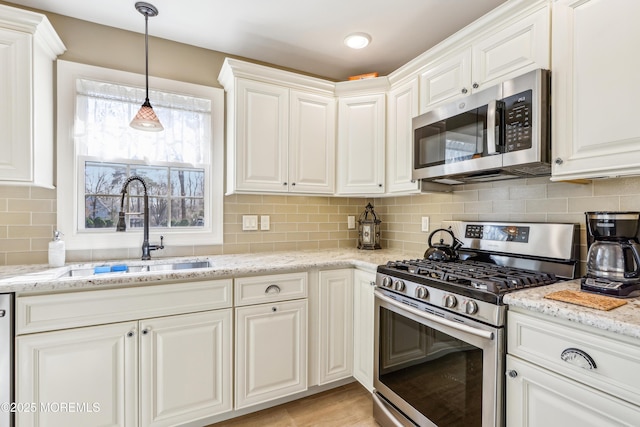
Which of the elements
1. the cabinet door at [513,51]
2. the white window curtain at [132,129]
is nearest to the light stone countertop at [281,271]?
the white window curtain at [132,129]

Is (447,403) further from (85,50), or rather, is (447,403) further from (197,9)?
(85,50)

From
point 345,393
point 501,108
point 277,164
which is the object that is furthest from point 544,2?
point 345,393

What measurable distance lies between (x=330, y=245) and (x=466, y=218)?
45.5 inches

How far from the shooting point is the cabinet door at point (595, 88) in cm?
121

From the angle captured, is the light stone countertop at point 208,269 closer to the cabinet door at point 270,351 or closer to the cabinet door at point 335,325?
the cabinet door at point 335,325

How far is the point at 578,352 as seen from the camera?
3.42ft

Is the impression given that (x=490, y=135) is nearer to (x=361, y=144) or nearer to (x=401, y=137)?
(x=401, y=137)

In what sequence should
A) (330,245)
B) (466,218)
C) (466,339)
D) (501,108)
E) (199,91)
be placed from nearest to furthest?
(466,339) < (501,108) < (466,218) < (199,91) < (330,245)

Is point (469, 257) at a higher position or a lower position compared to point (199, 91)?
lower

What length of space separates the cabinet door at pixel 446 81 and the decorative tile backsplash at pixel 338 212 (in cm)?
62

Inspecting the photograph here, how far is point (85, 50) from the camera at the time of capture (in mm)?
2070

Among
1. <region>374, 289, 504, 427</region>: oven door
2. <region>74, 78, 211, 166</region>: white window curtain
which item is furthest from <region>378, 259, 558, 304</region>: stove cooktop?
<region>74, 78, 211, 166</region>: white window curtain

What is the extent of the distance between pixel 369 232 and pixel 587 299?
167 cm

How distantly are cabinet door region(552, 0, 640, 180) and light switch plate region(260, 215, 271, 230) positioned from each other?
6.21 ft
